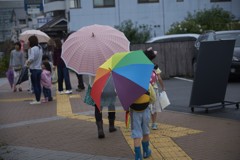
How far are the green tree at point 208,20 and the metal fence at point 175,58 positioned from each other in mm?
13042

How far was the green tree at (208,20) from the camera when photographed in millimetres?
30844

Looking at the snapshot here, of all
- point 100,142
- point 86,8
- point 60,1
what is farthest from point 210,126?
point 60,1

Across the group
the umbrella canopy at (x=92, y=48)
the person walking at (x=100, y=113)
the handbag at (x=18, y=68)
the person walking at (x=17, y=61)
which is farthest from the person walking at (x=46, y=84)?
the umbrella canopy at (x=92, y=48)

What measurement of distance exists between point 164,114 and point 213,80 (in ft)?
4.06

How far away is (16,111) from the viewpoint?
1112 centimetres

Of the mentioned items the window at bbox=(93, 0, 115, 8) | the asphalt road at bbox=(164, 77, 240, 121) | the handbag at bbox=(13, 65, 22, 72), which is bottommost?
the asphalt road at bbox=(164, 77, 240, 121)

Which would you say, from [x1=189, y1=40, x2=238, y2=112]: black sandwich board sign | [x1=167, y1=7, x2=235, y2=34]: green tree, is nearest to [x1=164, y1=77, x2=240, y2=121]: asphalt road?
[x1=189, y1=40, x2=238, y2=112]: black sandwich board sign

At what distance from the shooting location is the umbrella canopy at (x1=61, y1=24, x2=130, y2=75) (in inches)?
286

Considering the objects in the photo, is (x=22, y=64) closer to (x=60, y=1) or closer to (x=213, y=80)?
(x=213, y=80)

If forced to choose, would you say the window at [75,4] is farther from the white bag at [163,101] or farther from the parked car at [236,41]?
the white bag at [163,101]

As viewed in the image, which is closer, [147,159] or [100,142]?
[147,159]

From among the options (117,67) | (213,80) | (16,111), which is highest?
(117,67)

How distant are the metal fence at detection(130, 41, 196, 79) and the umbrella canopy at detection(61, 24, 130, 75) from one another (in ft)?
32.6

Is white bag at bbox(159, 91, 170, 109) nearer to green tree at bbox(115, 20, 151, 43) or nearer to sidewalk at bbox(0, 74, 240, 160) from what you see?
sidewalk at bbox(0, 74, 240, 160)
